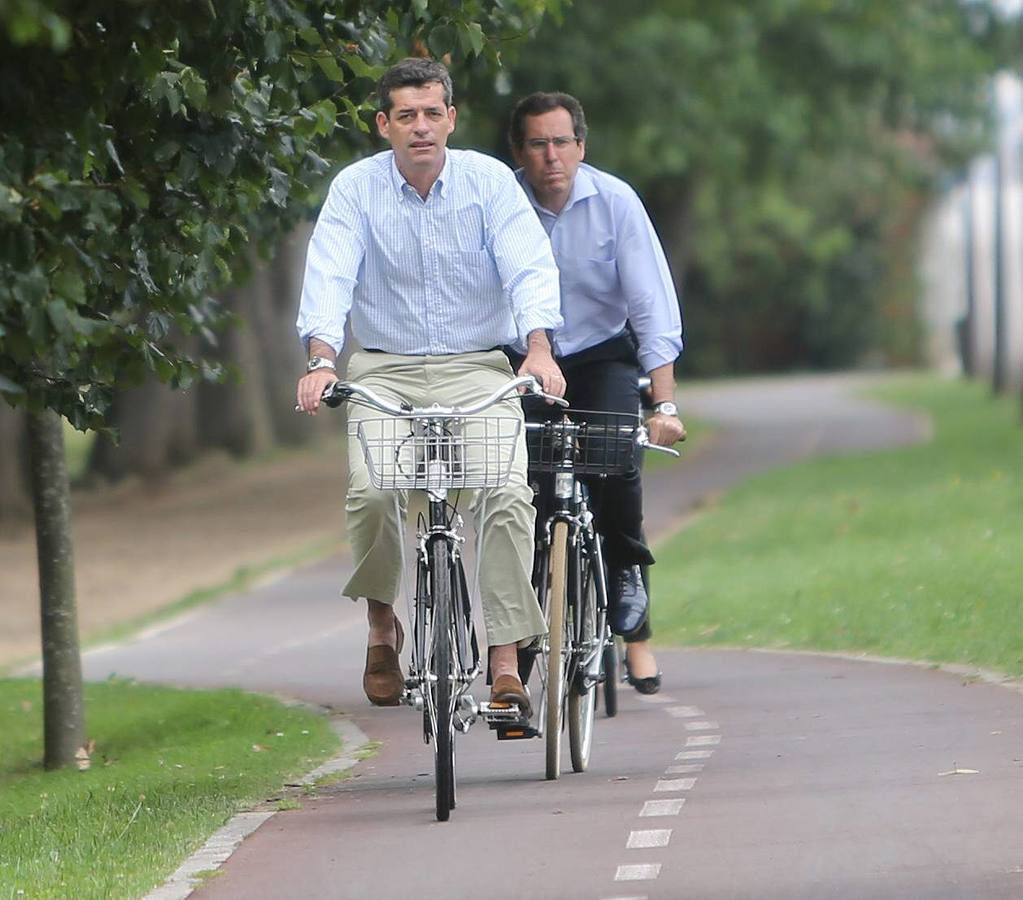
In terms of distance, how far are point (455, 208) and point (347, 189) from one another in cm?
33

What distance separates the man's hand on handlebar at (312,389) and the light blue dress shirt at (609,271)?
1.69 metres

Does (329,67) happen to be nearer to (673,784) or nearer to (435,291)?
(435,291)

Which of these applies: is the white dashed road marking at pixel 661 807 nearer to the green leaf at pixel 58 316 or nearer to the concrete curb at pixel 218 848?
the concrete curb at pixel 218 848

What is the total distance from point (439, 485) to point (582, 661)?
4.06 ft

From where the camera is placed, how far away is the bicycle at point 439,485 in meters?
6.43

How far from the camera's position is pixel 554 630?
7137 mm

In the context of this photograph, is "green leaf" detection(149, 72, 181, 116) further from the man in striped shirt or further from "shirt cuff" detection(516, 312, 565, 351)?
"shirt cuff" detection(516, 312, 565, 351)

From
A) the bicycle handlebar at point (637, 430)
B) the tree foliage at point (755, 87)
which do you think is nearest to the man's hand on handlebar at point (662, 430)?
the bicycle handlebar at point (637, 430)

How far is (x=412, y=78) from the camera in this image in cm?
673

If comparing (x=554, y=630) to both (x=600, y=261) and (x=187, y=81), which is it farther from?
(x=187, y=81)

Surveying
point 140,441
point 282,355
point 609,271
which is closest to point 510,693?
point 609,271

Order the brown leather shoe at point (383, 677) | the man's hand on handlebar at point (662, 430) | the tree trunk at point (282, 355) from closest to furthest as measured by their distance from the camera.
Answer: the brown leather shoe at point (383, 677), the man's hand on handlebar at point (662, 430), the tree trunk at point (282, 355)

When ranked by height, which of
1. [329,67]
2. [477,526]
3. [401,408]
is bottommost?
[477,526]

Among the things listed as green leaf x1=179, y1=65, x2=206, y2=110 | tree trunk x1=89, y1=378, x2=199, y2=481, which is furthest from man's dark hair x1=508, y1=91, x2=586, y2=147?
tree trunk x1=89, y1=378, x2=199, y2=481
